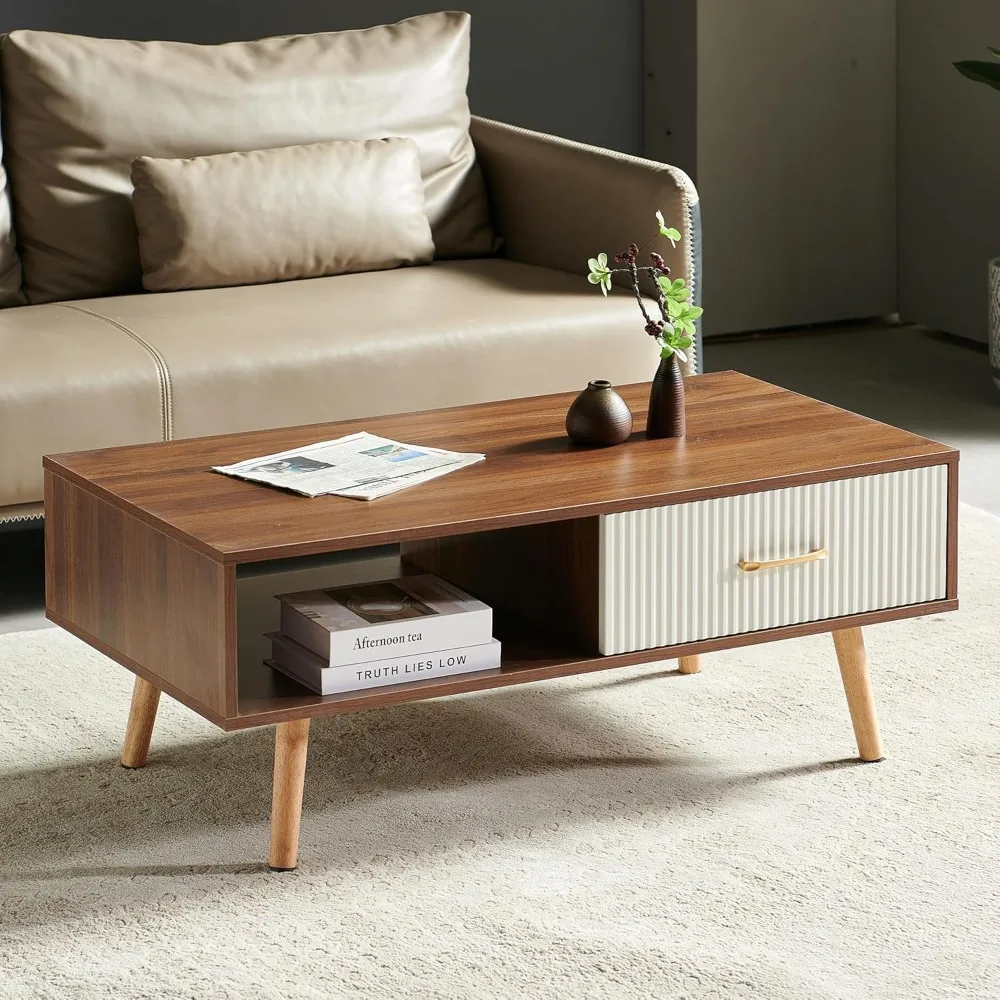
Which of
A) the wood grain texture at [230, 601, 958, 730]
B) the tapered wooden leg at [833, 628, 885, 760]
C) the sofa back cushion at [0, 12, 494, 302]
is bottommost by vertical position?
the tapered wooden leg at [833, 628, 885, 760]

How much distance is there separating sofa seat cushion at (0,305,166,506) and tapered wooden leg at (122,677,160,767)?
2.11 feet

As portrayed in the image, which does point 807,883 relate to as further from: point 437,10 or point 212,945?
→ point 437,10

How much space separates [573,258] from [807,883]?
177 cm

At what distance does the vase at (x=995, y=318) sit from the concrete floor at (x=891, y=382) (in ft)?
0.26

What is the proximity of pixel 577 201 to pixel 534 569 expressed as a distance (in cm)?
143

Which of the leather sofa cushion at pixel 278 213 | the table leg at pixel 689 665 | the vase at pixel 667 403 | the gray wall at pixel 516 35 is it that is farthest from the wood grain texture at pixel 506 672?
the gray wall at pixel 516 35

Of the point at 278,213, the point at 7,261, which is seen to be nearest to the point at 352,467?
the point at 278,213

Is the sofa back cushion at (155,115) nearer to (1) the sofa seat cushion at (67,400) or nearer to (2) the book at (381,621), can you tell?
(1) the sofa seat cushion at (67,400)

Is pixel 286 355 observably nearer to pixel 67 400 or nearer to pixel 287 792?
pixel 67 400

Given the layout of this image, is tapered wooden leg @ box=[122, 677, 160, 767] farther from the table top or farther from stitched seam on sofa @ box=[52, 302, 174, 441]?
stitched seam on sofa @ box=[52, 302, 174, 441]

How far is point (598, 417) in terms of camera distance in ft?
7.23

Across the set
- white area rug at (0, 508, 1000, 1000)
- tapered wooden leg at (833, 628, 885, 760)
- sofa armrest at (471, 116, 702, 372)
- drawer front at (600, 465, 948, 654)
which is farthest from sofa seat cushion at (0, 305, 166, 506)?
tapered wooden leg at (833, 628, 885, 760)

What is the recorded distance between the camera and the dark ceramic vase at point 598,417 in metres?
2.20

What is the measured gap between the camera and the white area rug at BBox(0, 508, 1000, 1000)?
1760mm
